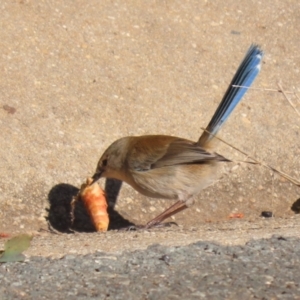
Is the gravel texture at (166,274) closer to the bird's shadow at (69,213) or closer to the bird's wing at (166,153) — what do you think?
the bird's wing at (166,153)

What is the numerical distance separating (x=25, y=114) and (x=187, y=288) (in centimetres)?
381

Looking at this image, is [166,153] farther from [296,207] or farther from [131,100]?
[296,207]

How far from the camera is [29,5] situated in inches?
371

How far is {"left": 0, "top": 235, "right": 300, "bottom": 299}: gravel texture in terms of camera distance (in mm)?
4992

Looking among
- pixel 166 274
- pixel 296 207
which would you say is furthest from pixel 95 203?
pixel 166 274

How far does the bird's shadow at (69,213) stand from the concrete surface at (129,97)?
1 cm

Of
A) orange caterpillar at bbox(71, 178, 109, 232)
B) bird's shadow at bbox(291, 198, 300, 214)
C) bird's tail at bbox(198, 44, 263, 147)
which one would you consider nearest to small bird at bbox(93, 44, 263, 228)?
bird's tail at bbox(198, 44, 263, 147)

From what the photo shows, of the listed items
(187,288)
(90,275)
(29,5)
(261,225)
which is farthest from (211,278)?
(29,5)

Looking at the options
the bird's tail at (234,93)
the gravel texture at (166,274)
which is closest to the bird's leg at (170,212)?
the bird's tail at (234,93)

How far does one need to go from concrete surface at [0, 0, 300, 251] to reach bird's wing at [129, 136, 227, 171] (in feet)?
1.91

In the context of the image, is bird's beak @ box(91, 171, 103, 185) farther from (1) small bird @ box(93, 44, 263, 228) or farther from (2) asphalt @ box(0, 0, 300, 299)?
(2) asphalt @ box(0, 0, 300, 299)

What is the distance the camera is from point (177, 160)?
Result: 7.64 m

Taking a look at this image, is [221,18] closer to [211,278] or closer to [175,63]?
[175,63]

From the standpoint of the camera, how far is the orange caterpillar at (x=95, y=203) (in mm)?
7536
